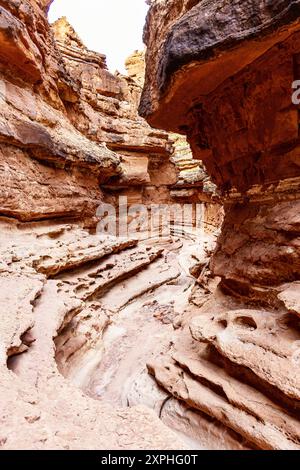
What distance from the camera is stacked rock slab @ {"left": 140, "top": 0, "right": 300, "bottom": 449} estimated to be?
2.62 metres

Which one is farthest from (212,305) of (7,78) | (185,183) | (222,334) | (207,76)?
(185,183)

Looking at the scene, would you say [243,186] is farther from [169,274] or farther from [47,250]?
[169,274]

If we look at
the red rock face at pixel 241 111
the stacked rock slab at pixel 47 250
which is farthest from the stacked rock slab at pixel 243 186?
the stacked rock slab at pixel 47 250

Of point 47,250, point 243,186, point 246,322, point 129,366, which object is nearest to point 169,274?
point 47,250

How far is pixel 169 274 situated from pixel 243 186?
580 cm

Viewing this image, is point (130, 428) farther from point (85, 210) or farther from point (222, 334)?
point (85, 210)

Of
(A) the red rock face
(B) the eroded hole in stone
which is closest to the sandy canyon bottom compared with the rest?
(B) the eroded hole in stone

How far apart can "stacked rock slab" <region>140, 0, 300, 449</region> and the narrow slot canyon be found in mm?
20

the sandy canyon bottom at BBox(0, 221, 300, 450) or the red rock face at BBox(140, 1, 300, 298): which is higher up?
the red rock face at BBox(140, 1, 300, 298)

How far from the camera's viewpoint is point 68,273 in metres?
7.06

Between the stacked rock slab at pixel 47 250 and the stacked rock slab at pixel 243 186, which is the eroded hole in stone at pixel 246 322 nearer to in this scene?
the stacked rock slab at pixel 243 186

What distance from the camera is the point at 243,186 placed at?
4656 mm

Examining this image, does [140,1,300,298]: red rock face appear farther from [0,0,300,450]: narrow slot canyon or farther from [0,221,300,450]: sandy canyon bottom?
[0,221,300,450]: sandy canyon bottom

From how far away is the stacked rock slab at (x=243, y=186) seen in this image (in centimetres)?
262
